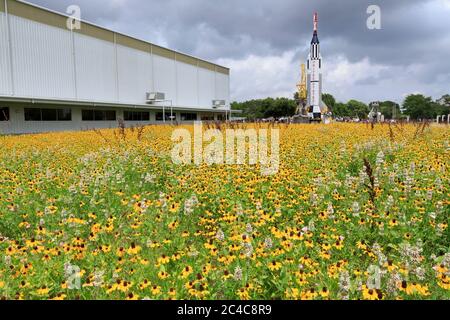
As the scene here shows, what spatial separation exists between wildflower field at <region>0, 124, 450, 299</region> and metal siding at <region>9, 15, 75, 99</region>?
23.0m

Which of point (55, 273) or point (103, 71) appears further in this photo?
point (103, 71)

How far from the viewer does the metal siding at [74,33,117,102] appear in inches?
1232

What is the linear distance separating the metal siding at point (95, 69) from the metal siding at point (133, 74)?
43.3 inches

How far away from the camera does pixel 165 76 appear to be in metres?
43.6

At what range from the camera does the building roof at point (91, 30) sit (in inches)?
1021

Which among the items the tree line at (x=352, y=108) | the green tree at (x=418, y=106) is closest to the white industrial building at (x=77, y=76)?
the tree line at (x=352, y=108)

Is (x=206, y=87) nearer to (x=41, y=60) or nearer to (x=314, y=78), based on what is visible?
(x=314, y=78)

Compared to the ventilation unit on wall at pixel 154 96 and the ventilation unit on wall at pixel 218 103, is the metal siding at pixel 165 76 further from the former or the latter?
the ventilation unit on wall at pixel 218 103

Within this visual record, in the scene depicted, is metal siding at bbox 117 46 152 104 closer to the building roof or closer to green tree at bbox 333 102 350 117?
the building roof

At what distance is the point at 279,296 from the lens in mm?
2654
